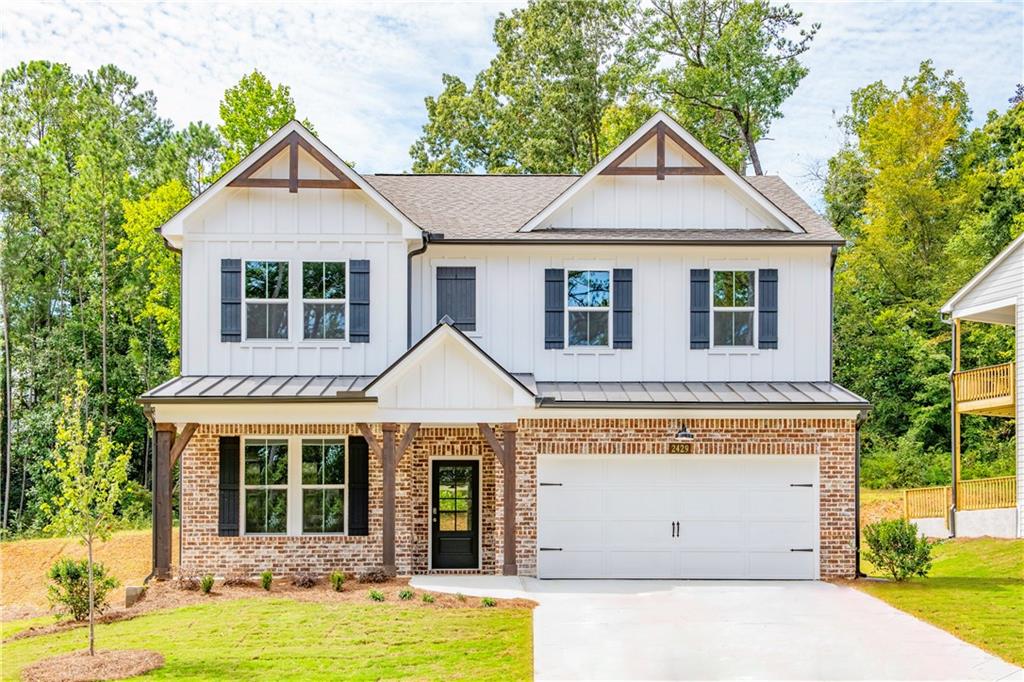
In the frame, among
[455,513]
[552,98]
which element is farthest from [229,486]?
[552,98]

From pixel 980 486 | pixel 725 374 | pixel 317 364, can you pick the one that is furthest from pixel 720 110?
pixel 317 364

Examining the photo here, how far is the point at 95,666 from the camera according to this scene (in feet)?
36.2

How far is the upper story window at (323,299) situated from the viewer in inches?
709

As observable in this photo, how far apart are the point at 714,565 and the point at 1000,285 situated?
1122 centimetres

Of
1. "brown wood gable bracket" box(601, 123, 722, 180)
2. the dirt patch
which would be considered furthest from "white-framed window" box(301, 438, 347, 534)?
"brown wood gable bracket" box(601, 123, 722, 180)

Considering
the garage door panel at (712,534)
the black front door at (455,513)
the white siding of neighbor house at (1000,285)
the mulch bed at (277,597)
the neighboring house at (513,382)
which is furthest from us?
the white siding of neighbor house at (1000,285)

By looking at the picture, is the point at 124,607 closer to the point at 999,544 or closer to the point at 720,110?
the point at 999,544

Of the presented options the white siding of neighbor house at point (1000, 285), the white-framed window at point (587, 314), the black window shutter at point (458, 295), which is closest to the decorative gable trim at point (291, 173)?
the black window shutter at point (458, 295)

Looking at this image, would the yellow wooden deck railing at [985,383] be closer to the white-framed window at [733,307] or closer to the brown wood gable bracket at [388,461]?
the white-framed window at [733,307]

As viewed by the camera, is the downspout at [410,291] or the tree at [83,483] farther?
the downspout at [410,291]

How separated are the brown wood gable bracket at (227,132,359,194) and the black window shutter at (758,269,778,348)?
24.6ft

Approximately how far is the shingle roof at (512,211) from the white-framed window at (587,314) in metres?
0.91

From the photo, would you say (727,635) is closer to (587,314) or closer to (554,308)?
(587,314)

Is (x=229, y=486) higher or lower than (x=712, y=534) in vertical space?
higher
